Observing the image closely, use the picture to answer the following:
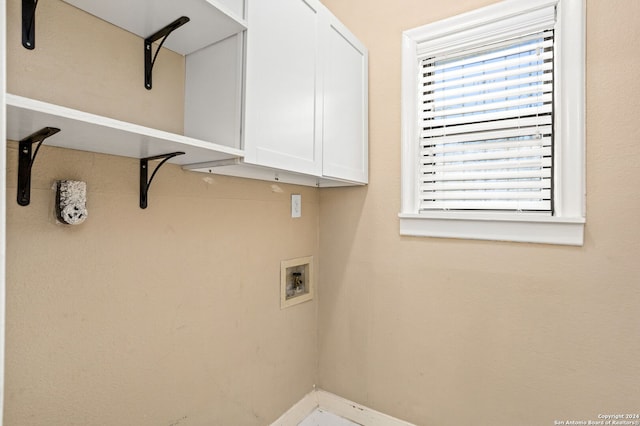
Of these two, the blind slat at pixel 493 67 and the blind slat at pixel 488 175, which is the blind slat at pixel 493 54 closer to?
the blind slat at pixel 493 67

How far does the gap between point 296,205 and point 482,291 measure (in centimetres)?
102

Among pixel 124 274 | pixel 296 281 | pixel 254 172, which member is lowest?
pixel 296 281

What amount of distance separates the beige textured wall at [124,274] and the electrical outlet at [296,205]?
23cm

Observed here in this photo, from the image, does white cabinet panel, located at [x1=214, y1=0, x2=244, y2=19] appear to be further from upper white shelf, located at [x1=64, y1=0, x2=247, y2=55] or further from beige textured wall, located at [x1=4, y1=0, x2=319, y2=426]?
beige textured wall, located at [x1=4, y1=0, x2=319, y2=426]

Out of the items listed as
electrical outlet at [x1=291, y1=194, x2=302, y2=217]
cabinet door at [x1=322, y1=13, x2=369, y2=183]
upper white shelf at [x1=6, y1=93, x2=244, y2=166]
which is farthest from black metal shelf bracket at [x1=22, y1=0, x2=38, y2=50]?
electrical outlet at [x1=291, y1=194, x2=302, y2=217]

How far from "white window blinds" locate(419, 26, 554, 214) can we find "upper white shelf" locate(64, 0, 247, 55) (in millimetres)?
1078

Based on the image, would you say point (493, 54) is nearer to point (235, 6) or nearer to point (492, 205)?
point (492, 205)

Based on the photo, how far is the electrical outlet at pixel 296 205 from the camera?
1837 millimetres

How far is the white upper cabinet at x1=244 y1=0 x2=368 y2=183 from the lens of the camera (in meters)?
1.13

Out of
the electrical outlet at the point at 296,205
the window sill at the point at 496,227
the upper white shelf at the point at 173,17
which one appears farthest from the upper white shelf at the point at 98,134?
the window sill at the point at 496,227

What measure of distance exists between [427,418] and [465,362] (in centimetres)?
37

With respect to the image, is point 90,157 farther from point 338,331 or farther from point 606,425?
point 606,425

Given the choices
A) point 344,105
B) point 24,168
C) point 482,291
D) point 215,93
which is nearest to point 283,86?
point 215,93

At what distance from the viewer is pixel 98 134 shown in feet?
2.68
